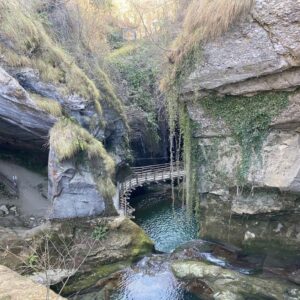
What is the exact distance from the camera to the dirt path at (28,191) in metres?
13.4

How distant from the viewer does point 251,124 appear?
9203 millimetres

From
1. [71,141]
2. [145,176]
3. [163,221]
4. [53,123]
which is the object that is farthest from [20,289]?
[145,176]

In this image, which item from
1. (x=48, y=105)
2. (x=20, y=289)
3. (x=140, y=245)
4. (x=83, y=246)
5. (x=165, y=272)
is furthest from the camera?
(x=140, y=245)

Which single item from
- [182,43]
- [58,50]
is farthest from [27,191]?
[182,43]

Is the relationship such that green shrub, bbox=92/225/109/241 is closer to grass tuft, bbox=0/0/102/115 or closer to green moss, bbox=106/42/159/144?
grass tuft, bbox=0/0/102/115

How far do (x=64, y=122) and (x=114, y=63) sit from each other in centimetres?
998

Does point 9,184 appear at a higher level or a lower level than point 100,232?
higher

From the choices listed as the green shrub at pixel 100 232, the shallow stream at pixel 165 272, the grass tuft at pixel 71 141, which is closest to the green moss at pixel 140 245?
the shallow stream at pixel 165 272

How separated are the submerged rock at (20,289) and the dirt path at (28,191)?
6170 mm

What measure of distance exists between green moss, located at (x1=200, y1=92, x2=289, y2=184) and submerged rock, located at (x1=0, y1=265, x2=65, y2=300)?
19.9 ft

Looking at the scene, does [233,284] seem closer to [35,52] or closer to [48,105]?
[48,105]

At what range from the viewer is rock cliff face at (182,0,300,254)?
304 inches

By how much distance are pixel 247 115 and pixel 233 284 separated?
458 centimetres

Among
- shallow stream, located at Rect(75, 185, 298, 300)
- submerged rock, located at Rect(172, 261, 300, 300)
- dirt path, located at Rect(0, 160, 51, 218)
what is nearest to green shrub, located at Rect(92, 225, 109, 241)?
shallow stream, located at Rect(75, 185, 298, 300)
